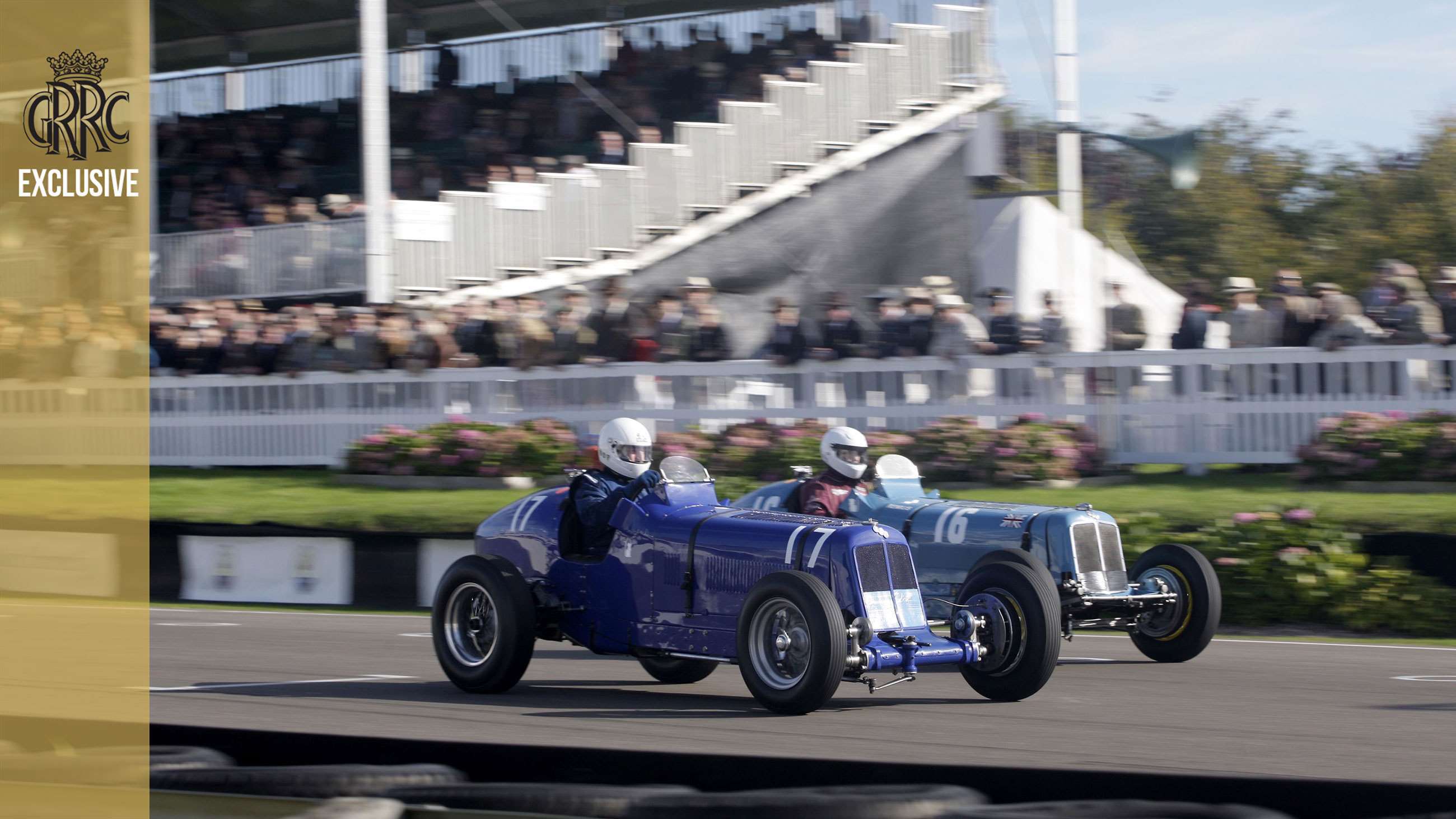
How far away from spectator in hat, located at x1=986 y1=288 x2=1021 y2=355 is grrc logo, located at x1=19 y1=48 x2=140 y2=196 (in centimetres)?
A: 1258

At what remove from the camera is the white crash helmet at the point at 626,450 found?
852 centimetres

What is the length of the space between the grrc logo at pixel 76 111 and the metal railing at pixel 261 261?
168 cm

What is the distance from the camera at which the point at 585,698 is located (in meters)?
8.34

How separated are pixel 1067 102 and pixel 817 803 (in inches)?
469

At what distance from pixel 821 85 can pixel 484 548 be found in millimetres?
14893

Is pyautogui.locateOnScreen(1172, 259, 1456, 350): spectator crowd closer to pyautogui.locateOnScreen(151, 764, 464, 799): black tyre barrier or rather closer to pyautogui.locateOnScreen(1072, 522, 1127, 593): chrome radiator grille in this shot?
pyautogui.locateOnScreen(1072, 522, 1127, 593): chrome radiator grille

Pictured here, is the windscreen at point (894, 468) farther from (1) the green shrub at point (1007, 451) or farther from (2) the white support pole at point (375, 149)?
(2) the white support pole at point (375, 149)

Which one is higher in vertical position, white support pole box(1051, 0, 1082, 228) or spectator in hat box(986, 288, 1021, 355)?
white support pole box(1051, 0, 1082, 228)

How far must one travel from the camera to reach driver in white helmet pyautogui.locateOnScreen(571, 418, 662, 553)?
8352mm

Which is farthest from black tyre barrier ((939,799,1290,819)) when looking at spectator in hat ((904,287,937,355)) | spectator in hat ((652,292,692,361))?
spectator in hat ((652,292,692,361))

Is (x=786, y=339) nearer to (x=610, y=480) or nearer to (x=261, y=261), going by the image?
(x=610, y=480)

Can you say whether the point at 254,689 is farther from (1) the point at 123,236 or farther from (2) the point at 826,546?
(1) the point at 123,236

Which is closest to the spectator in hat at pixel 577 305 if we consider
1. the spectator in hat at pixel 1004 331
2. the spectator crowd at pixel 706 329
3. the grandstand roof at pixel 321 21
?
the spectator crowd at pixel 706 329

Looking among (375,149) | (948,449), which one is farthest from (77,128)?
(948,449)
